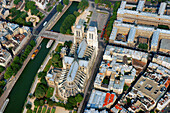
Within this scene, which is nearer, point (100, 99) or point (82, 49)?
point (100, 99)

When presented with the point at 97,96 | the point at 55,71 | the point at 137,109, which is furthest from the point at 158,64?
the point at 55,71

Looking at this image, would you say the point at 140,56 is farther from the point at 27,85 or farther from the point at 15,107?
the point at 15,107

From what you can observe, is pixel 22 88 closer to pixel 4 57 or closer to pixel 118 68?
pixel 4 57

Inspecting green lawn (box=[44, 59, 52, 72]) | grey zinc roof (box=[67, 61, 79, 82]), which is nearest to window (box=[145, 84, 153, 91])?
grey zinc roof (box=[67, 61, 79, 82])

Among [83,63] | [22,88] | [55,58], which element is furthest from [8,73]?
[83,63]

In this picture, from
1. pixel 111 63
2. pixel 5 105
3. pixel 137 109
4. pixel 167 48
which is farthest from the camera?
pixel 167 48

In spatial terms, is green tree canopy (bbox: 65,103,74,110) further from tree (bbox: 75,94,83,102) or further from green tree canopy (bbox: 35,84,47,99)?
green tree canopy (bbox: 35,84,47,99)

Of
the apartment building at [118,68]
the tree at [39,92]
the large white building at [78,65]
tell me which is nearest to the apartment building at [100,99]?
the apartment building at [118,68]
